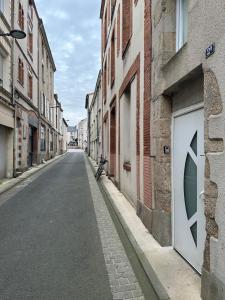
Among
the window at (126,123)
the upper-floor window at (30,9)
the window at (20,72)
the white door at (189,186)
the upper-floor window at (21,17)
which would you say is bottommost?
the white door at (189,186)

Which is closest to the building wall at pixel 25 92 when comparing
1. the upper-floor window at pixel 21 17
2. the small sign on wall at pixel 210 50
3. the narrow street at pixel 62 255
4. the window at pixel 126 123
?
the upper-floor window at pixel 21 17

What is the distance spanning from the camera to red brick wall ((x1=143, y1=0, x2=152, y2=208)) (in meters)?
5.48

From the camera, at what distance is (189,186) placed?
13.0ft

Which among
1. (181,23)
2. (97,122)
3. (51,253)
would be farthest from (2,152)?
(97,122)

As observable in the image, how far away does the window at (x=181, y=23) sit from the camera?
4395 mm

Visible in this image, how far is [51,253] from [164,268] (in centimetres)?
172

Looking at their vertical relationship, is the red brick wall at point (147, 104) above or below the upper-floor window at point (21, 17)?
below

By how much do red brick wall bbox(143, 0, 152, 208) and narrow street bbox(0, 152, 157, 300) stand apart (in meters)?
1.04

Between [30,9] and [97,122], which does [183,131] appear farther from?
[97,122]

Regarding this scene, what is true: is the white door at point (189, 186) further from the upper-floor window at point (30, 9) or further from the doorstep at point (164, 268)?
the upper-floor window at point (30, 9)

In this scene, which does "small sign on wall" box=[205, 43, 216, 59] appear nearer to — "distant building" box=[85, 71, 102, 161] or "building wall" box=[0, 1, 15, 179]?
"building wall" box=[0, 1, 15, 179]

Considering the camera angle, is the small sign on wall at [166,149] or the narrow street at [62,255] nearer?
the narrow street at [62,255]

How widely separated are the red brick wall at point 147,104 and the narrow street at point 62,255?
1.04m

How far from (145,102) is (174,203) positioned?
86.5 inches
